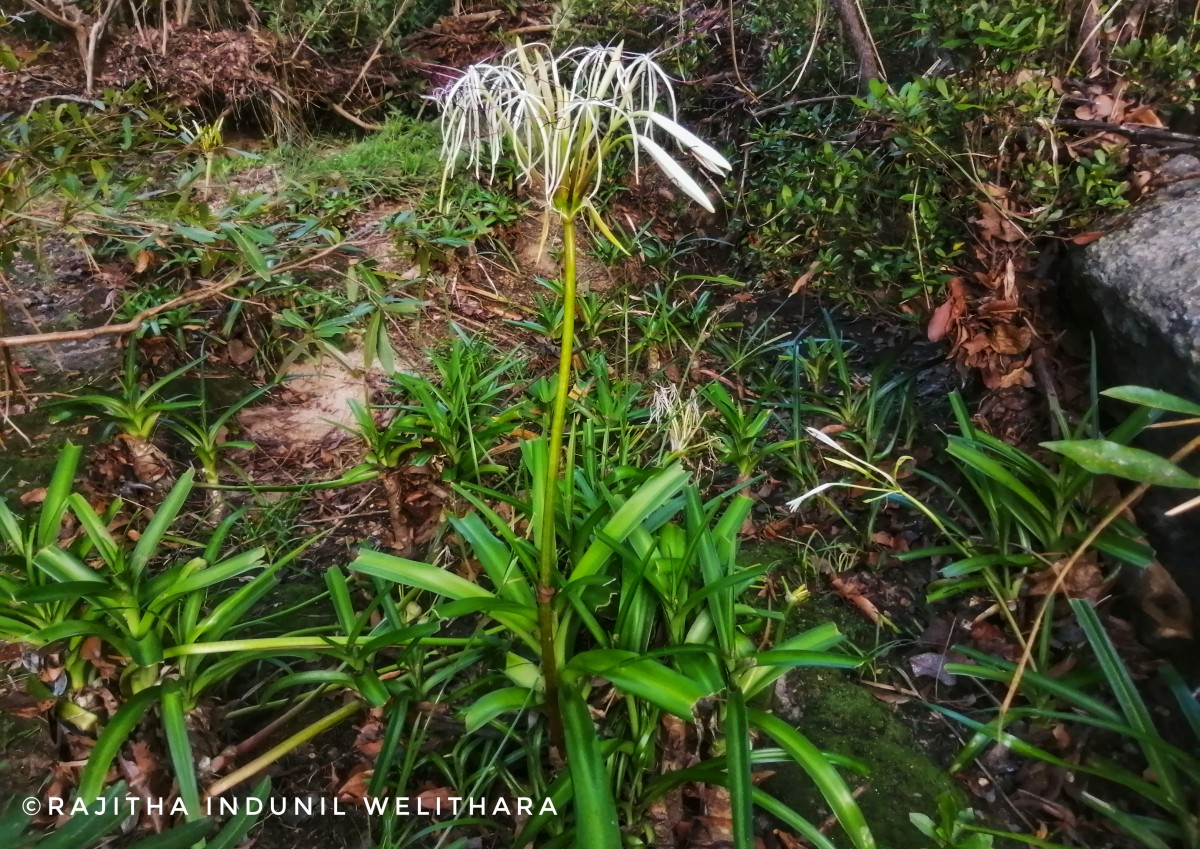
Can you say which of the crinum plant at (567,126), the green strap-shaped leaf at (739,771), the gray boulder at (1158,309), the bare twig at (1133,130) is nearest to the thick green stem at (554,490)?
the crinum plant at (567,126)

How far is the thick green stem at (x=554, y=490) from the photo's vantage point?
91 cm

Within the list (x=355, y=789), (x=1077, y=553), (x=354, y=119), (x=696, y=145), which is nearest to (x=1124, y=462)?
(x=1077, y=553)

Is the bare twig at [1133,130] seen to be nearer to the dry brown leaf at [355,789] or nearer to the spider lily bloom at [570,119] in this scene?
the spider lily bloom at [570,119]

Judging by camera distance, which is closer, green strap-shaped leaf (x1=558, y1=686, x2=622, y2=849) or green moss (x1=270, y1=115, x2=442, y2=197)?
green strap-shaped leaf (x1=558, y1=686, x2=622, y2=849)

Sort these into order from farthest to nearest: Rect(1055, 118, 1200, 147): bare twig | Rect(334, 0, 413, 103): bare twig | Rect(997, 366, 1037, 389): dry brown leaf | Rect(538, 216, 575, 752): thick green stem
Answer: Rect(334, 0, 413, 103): bare twig, Rect(997, 366, 1037, 389): dry brown leaf, Rect(1055, 118, 1200, 147): bare twig, Rect(538, 216, 575, 752): thick green stem

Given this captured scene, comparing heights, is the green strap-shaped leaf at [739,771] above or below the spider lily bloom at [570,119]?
below

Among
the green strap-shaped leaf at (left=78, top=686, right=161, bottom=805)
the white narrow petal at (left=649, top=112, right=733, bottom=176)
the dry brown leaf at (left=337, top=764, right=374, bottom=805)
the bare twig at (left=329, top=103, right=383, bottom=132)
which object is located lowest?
the dry brown leaf at (left=337, top=764, right=374, bottom=805)

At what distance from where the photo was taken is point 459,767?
1423 mm

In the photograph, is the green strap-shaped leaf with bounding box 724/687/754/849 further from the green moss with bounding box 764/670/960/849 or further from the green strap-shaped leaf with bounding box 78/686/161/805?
the green strap-shaped leaf with bounding box 78/686/161/805

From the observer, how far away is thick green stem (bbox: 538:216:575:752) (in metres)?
0.91

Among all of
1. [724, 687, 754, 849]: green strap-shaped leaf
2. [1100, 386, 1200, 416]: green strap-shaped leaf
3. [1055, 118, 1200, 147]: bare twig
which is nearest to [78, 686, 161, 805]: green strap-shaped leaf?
[724, 687, 754, 849]: green strap-shaped leaf

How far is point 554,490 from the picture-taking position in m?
0.98

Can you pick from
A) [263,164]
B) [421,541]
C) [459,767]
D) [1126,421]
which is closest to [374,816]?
[459,767]

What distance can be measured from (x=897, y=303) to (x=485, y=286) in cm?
208
